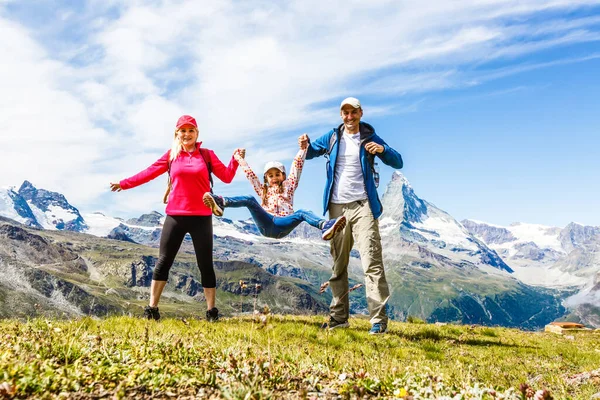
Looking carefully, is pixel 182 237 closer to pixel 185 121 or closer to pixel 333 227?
pixel 185 121

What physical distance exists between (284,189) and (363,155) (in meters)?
2.01

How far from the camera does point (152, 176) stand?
1130 cm

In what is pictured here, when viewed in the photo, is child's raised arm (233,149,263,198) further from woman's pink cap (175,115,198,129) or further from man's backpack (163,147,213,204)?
woman's pink cap (175,115,198,129)

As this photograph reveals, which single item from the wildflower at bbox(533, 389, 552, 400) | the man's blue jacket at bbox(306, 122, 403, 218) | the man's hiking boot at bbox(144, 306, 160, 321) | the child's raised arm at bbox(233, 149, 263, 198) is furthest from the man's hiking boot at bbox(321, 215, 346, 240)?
the wildflower at bbox(533, 389, 552, 400)

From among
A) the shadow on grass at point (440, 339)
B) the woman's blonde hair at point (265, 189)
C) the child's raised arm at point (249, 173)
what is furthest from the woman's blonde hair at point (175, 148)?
the shadow on grass at point (440, 339)

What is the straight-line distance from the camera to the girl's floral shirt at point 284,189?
10648mm

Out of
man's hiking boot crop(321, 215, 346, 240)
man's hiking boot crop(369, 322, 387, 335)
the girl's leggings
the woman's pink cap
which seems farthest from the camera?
the woman's pink cap

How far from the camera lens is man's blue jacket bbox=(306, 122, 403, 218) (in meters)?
10.7

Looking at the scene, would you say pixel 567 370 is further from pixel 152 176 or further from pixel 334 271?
pixel 152 176

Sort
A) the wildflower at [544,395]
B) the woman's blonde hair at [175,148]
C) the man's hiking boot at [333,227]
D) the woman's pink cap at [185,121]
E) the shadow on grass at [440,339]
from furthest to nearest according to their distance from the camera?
the woman's pink cap at [185,121], the woman's blonde hair at [175,148], the shadow on grass at [440,339], the man's hiking boot at [333,227], the wildflower at [544,395]

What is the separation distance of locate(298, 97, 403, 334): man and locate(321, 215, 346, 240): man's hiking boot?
4.03 ft

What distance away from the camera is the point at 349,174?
11.0 metres

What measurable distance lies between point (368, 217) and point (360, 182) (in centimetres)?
86

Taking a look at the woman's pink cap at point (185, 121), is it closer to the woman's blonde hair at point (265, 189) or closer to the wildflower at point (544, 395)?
the woman's blonde hair at point (265, 189)
